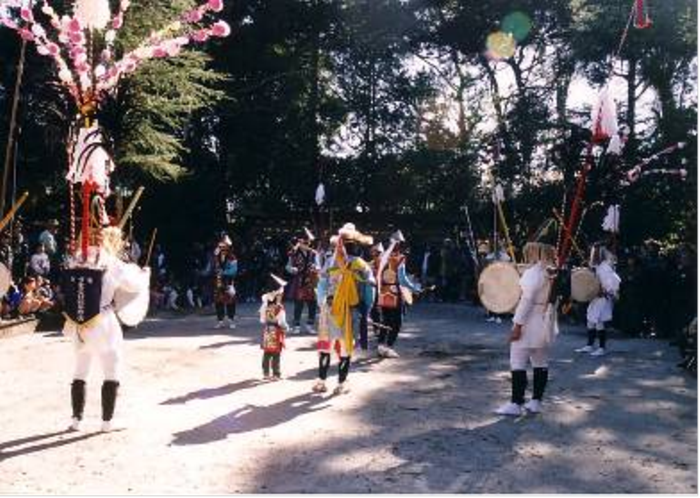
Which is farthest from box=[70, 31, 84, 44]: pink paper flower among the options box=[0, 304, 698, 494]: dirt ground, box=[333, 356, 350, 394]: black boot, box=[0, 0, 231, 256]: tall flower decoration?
box=[333, 356, 350, 394]: black boot

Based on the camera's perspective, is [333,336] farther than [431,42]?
No

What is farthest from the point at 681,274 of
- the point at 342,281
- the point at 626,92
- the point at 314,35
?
the point at 314,35

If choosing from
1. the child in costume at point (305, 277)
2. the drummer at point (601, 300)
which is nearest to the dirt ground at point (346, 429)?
Result: the drummer at point (601, 300)

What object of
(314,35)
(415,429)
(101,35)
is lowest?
(415,429)

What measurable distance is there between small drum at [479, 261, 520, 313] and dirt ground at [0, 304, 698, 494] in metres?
1.09

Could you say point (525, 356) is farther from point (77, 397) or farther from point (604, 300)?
point (604, 300)

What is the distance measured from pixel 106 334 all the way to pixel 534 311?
4128 mm

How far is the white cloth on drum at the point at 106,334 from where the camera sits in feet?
22.7

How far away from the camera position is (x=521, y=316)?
7.88 meters

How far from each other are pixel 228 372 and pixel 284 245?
15.2 m

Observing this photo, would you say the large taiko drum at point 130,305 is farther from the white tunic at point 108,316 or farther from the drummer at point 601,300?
the drummer at point 601,300

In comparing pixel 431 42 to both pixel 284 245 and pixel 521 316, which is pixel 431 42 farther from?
pixel 521 316

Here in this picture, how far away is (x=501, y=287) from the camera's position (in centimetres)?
859

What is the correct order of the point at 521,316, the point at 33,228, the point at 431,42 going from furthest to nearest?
the point at 431,42 → the point at 33,228 → the point at 521,316
